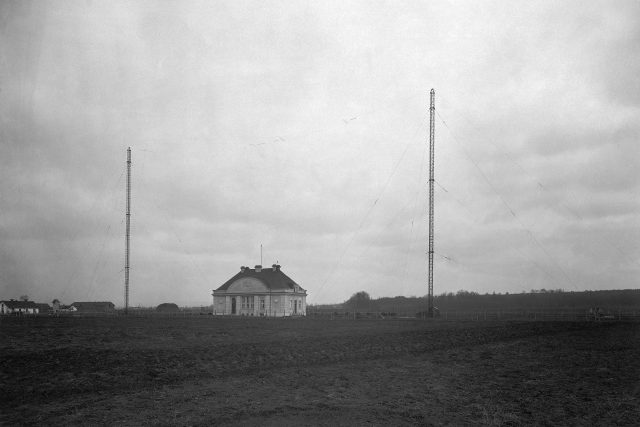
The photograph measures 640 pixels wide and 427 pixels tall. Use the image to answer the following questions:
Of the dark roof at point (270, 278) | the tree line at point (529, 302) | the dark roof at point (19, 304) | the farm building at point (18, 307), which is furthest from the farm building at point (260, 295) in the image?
the dark roof at point (19, 304)

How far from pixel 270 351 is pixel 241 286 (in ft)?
168

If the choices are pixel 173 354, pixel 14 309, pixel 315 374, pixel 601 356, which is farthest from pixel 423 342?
pixel 14 309

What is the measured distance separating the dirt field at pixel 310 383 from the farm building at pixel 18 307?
341ft

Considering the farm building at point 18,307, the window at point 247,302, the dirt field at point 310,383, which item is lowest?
the farm building at point 18,307

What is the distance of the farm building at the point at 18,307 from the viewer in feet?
377

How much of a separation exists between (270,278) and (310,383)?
190ft

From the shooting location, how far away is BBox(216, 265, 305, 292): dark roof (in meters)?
71.8

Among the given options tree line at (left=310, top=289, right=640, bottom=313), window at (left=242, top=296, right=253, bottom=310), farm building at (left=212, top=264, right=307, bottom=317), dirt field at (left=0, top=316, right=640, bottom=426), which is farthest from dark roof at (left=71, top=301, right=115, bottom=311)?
dirt field at (left=0, top=316, right=640, bottom=426)

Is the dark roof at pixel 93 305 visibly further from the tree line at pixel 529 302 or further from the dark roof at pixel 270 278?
the dark roof at pixel 270 278

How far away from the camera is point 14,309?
115m

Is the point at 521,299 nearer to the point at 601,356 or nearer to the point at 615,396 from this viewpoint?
the point at 601,356

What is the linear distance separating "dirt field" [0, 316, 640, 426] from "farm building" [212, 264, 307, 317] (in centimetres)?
4380

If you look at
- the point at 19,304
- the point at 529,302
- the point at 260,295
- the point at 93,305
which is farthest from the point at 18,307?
the point at 529,302

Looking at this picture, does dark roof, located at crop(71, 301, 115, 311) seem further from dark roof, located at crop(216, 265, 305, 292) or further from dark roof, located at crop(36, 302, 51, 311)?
dark roof, located at crop(216, 265, 305, 292)
